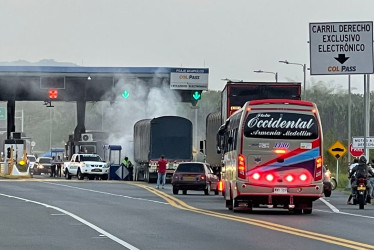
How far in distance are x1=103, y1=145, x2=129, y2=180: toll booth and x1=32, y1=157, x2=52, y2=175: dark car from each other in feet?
37.8

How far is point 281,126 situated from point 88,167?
40894 millimetres

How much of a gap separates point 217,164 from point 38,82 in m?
30.8

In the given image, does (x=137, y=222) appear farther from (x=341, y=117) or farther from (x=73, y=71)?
(x=341, y=117)

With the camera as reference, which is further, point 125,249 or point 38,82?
point 38,82

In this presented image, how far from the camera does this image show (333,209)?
37.6m

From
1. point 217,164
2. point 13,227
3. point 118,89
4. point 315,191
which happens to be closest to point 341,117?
point 118,89

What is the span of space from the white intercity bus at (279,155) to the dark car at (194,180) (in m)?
16.8

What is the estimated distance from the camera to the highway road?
2142 cm

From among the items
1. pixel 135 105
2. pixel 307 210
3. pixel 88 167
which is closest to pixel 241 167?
pixel 307 210

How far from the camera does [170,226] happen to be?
2650 centimetres

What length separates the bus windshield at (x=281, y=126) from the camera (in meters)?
33.4

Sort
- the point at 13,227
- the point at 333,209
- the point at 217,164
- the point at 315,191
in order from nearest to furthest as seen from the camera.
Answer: the point at 13,227 → the point at 315,191 → the point at 333,209 → the point at 217,164

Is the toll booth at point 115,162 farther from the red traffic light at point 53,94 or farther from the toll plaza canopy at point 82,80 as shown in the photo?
the red traffic light at point 53,94

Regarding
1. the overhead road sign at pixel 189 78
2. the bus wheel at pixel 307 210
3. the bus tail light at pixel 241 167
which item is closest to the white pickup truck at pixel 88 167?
the overhead road sign at pixel 189 78
